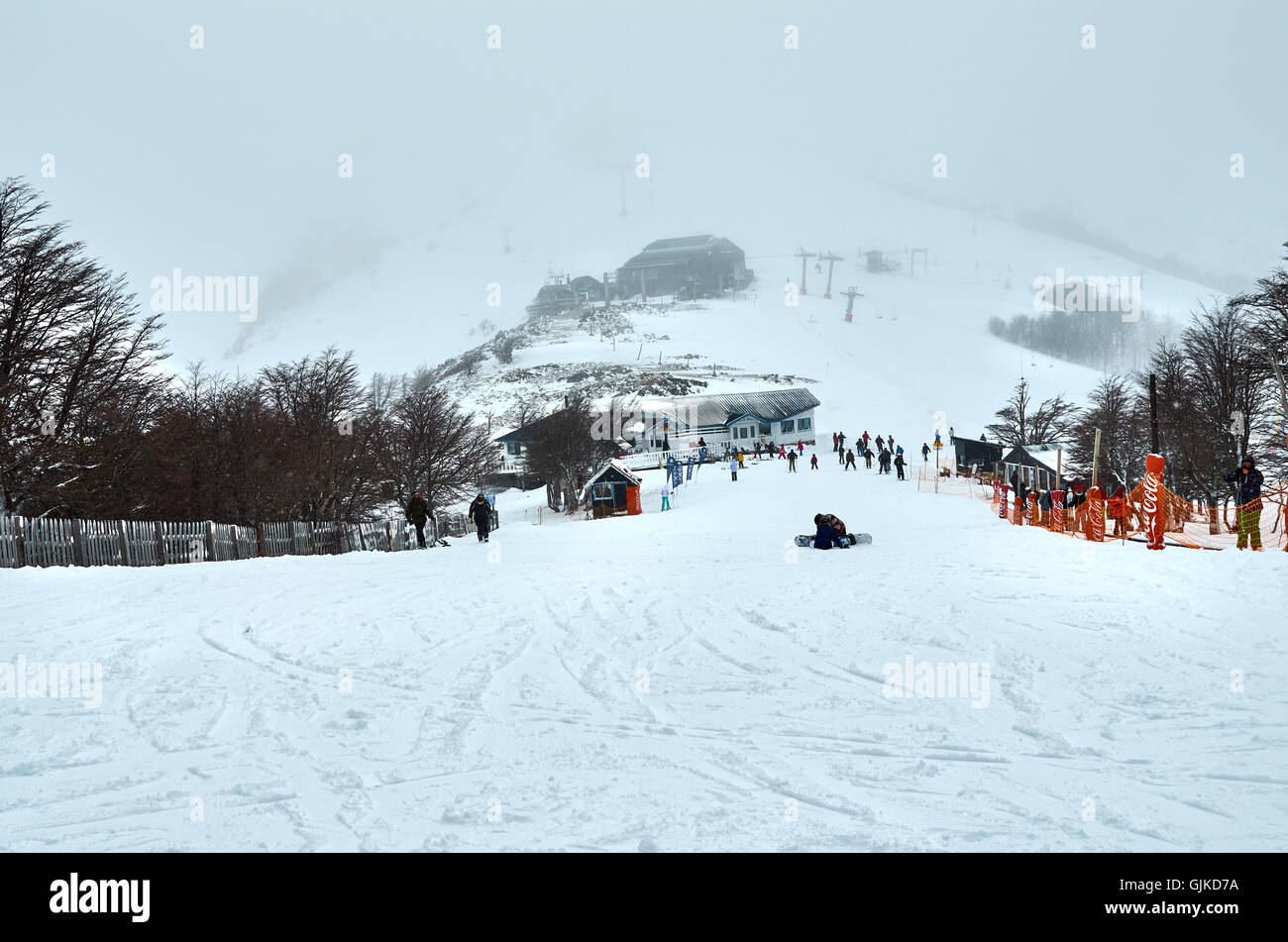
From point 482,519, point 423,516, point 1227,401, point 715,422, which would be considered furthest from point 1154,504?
point 715,422

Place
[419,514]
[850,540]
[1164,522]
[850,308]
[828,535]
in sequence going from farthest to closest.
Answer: [850,308]
[419,514]
[850,540]
[828,535]
[1164,522]

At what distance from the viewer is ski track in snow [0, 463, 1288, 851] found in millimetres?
5164

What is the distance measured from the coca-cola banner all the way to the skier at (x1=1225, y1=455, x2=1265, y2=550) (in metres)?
1.24

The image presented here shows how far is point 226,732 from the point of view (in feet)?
22.5

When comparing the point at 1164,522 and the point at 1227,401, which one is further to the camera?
the point at 1227,401

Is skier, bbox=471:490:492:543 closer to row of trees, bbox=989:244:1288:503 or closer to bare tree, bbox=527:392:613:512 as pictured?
row of trees, bbox=989:244:1288:503

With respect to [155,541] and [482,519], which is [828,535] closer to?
[482,519]

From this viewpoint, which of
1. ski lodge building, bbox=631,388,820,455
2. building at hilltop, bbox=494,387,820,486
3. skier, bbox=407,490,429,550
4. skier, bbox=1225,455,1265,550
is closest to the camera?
skier, bbox=1225,455,1265,550

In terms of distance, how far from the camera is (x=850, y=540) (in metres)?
19.7

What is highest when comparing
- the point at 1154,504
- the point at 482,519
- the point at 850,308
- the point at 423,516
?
the point at 850,308

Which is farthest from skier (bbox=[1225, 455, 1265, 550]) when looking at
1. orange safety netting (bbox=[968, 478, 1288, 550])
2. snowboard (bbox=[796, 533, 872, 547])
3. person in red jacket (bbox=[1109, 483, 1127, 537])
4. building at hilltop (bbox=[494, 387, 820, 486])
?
building at hilltop (bbox=[494, 387, 820, 486])

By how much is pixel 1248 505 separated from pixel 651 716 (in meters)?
13.9
